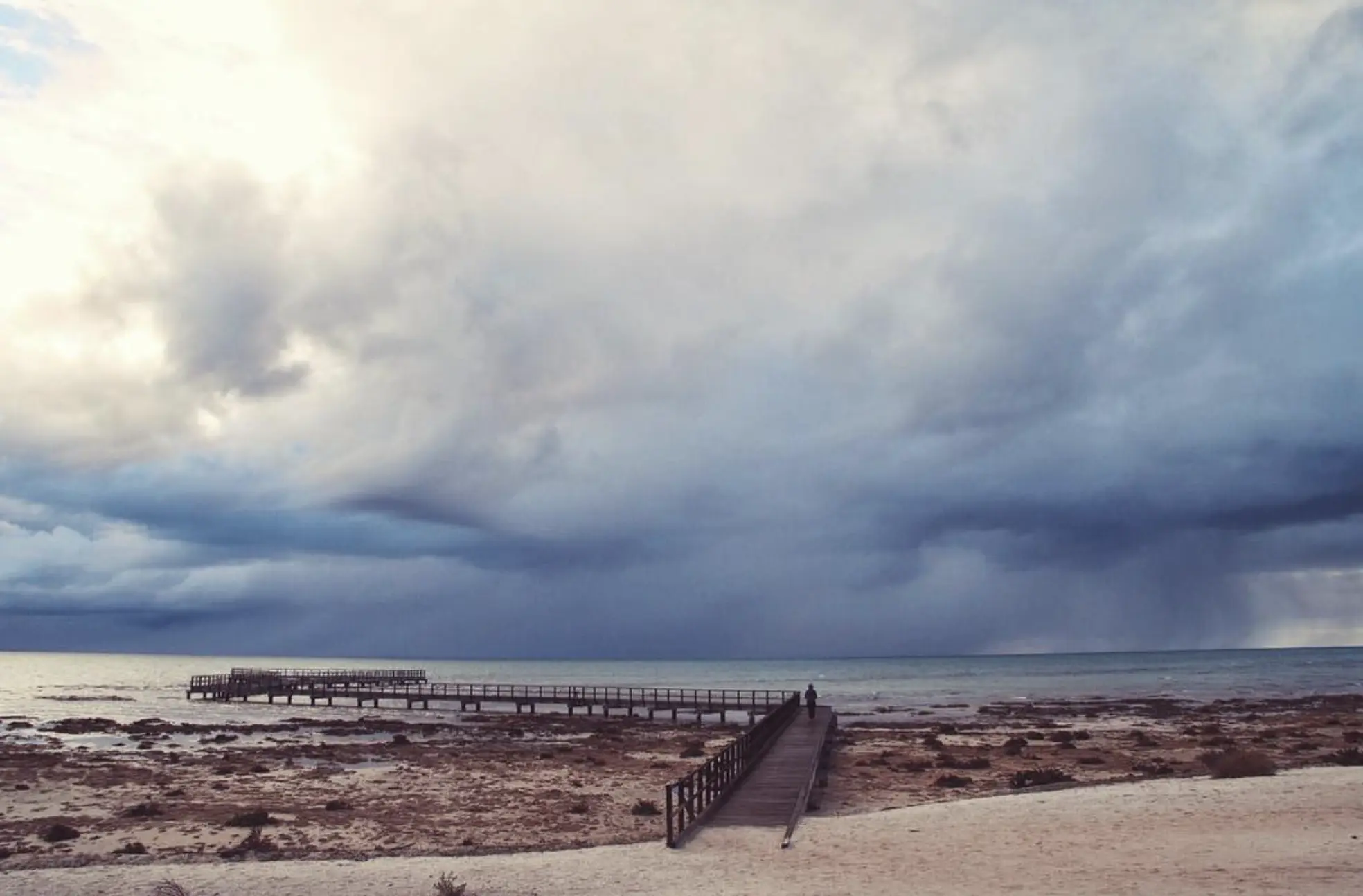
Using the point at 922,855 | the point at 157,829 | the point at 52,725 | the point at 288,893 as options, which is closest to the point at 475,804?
the point at 157,829

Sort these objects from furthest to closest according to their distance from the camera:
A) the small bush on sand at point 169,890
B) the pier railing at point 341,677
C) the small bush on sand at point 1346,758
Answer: the pier railing at point 341,677
the small bush on sand at point 1346,758
the small bush on sand at point 169,890

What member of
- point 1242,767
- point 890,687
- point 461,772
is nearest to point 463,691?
point 890,687

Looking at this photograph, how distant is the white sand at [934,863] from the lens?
45.9ft

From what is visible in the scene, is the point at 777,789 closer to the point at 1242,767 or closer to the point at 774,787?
the point at 774,787

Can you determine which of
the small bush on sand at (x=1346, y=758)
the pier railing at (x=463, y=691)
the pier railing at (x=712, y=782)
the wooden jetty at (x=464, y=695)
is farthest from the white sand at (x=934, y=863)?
the pier railing at (x=463, y=691)

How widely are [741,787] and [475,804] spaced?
799 centimetres

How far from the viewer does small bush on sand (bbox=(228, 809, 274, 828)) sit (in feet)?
74.0

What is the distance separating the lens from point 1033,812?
803 inches

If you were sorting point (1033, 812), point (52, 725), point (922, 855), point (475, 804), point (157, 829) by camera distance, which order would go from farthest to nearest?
point (52, 725) → point (475, 804) → point (157, 829) → point (1033, 812) → point (922, 855)

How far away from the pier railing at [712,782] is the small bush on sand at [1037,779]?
741cm

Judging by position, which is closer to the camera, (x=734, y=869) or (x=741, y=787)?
(x=734, y=869)

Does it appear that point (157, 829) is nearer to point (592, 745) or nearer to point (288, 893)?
point (288, 893)

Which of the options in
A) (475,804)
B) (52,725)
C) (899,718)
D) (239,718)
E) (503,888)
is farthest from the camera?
(239,718)

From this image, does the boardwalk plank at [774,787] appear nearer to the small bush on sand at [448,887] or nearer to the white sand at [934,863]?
the white sand at [934,863]
